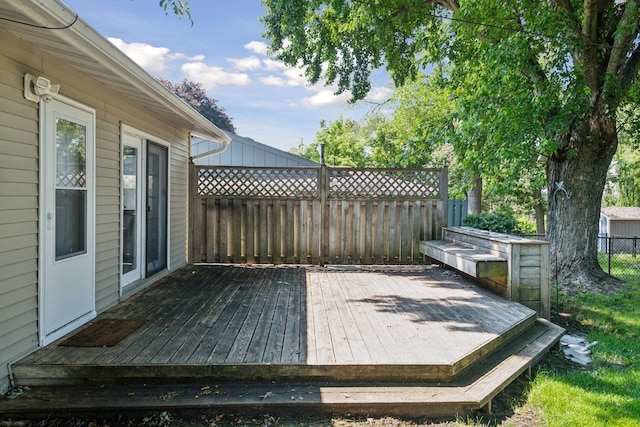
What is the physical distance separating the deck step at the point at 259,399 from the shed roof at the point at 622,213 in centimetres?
2211

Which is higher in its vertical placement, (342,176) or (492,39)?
(492,39)

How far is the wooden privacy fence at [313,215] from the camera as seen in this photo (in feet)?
20.7

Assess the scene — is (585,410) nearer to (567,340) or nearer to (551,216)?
(567,340)

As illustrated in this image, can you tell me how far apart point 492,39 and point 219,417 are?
6.27m

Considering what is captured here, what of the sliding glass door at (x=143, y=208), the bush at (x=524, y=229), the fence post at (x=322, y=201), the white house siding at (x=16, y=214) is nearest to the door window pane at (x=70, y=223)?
the white house siding at (x=16, y=214)

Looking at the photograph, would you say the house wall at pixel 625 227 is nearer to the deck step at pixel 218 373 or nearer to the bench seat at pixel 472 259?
the bench seat at pixel 472 259

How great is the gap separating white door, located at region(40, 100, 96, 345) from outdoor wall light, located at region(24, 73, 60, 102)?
0.06m

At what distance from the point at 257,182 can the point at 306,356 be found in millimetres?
4153

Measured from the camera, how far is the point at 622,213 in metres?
19.8

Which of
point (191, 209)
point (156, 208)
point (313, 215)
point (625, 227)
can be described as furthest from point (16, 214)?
point (625, 227)

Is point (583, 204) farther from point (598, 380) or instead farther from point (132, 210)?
point (132, 210)

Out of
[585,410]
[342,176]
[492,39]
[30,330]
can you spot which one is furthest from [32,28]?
[492,39]

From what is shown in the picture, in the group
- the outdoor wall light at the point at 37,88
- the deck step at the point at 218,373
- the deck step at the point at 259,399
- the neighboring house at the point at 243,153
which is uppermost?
the neighboring house at the point at 243,153

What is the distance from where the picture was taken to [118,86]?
360 centimetres
